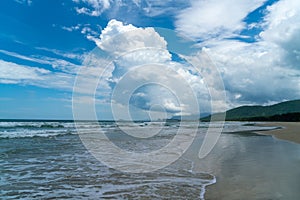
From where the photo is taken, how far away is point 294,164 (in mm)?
9625

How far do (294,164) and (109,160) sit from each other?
304 inches

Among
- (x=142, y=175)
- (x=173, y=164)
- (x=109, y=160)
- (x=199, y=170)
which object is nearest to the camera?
(x=142, y=175)

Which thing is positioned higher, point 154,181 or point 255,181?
point 255,181

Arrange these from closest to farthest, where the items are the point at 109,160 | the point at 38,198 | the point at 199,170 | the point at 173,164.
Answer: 1. the point at 38,198
2. the point at 199,170
3. the point at 173,164
4. the point at 109,160

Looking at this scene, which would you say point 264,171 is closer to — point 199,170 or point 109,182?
point 199,170

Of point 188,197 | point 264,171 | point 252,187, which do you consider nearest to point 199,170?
point 264,171

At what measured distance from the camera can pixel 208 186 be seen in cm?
695

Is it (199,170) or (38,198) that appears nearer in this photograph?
(38,198)

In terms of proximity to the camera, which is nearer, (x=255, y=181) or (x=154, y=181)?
(x=255, y=181)

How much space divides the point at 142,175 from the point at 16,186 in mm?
3780

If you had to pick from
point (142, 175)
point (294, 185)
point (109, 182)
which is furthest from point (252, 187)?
point (109, 182)

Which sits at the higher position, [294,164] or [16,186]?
[294,164]

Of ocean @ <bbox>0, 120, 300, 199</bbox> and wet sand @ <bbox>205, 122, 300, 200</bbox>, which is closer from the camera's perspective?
wet sand @ <bbox>205, 122, 300, 200</bbox>

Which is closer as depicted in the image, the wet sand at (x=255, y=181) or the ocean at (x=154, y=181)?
the wet sand at (x=255, y=181)
